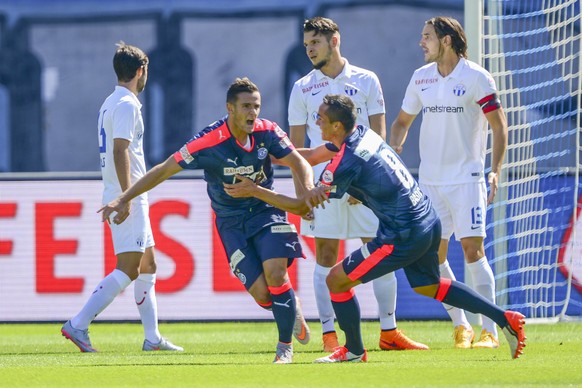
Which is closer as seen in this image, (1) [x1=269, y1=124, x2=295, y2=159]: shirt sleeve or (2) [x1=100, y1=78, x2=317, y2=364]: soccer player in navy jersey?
(2) [x1=100, y1=78, x2=317, y2=364]: soccer player in navy jersey

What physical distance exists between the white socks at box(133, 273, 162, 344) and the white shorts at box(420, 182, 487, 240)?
6.93 feet

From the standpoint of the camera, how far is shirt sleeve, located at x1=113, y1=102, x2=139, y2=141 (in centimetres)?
897

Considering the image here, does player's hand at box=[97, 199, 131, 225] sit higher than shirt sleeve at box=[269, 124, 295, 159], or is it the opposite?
shirt sleeve at box=[269, 124, 295, 159]

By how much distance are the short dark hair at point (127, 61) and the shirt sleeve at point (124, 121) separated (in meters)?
0.28

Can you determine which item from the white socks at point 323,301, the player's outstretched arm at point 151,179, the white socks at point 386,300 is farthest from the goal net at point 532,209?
the player's outstretched arm at point 151,179

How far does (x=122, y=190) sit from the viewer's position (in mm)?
8945

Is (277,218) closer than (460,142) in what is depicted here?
Yes

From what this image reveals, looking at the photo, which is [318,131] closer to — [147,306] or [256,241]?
[256,241]

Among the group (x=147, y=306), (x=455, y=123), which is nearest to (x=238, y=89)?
(x=455, y=123)

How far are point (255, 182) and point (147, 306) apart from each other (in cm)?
166

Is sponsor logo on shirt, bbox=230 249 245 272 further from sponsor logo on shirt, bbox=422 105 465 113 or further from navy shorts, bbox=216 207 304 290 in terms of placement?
sponsor logo on shirt, bbox=422 105 465 113

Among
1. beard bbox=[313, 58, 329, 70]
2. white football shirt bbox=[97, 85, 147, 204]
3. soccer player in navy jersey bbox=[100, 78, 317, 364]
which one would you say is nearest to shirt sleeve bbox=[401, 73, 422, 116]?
beard bbox=[313, 58, 329, 70]

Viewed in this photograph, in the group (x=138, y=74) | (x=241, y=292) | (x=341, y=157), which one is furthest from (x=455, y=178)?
(x=241, y=292)

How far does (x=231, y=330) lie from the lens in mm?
10961
